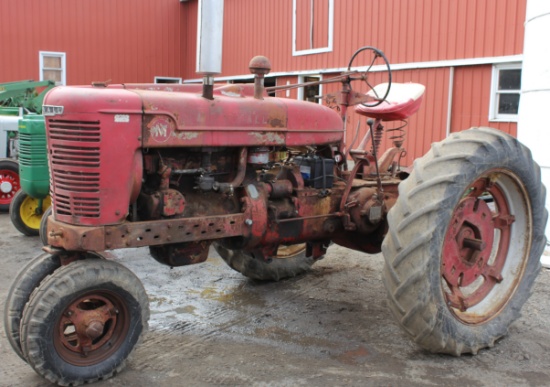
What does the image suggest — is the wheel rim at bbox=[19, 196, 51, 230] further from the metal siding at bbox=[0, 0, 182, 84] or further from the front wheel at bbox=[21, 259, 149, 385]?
the metal siding at bbox=[0, 0, 182, 84]

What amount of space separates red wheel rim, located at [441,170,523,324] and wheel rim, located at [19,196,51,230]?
5.15 meters

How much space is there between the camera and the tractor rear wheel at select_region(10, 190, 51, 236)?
6816mm

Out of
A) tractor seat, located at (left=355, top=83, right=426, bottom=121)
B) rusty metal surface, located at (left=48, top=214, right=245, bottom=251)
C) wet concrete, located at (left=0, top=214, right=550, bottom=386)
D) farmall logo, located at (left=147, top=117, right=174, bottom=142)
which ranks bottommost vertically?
wet concrete, located at (left=0, top=214, right=550, bottom=386)

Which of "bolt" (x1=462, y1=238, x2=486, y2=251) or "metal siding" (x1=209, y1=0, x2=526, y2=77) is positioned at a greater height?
"metal siding" (x1=209, y1=0, x2=526, y2=77)

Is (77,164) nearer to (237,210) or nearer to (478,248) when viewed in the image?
(237,210)

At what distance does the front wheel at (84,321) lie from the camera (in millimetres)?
2777

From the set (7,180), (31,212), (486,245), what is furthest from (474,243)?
(7,180)

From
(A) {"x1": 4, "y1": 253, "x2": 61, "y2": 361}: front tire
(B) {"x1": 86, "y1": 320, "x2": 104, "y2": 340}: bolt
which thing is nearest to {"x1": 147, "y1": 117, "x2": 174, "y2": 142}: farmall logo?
(A) {"x1": 4, "y1": 253, "x2": 61, "y2": 361}: front tire

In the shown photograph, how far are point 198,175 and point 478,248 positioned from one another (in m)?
1.80

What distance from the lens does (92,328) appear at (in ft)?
9.50

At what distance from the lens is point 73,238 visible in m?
2.93

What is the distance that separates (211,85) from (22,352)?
1.74m

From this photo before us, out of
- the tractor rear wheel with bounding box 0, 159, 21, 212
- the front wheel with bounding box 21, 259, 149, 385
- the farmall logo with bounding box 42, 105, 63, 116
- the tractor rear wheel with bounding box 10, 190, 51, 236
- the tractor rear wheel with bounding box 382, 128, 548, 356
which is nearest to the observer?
the front wheel with bounding box 21, 259, 149, 385

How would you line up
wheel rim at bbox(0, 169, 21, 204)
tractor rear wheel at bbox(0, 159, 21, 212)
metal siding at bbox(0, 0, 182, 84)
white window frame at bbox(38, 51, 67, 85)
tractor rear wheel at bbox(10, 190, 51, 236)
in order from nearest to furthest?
tractor rear wheel at bbox(10, 190, 51, 236), tractor rear wheel at bbox(0, 159, 21, 212), wheel rim at bbox(0, 169, 21, 204), metal siding at bbox(0, 0, 182, 84), white window frame at bbox(38, 51, 67, 85)
